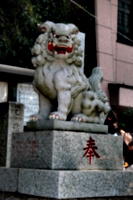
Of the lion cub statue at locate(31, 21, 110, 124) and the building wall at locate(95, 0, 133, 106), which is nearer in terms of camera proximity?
the lion cub statue at locate(31, 21, 110, 124)

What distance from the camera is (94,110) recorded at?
534cm

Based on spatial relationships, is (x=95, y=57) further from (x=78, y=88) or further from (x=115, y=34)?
(x=78, y=88)

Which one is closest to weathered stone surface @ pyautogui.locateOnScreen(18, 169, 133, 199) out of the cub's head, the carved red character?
the carved red character

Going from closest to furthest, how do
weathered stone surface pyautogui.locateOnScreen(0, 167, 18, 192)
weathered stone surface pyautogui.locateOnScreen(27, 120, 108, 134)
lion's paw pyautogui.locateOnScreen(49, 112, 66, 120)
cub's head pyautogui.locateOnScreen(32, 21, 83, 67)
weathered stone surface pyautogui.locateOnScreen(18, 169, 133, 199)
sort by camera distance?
weathered stone surface pyautogui.locateOnScreen(18, 169, 133, 199) → weathered stone surface pyautogui.locateOnScreen(27, 120, 108, 134) → lion's paw pyautogui.locateOnScreen(49, 112, 66, 120) → weathered stone surface pyautogui.locateOnScreen(0, 167, 18, 192) → cub's head pyautogui.locateOnScreen(32, 21, 83, 67)

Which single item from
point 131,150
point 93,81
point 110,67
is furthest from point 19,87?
point 93,81

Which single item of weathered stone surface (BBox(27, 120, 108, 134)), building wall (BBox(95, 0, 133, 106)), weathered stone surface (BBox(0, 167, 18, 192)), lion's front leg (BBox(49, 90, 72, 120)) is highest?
building wall (BBox(95, 0, 133, 106))

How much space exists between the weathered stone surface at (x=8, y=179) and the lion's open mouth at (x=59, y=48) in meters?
1.67

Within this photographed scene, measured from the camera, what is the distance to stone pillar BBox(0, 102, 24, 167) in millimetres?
8416

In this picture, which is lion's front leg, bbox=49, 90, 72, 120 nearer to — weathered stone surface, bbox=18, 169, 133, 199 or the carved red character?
the carved red character

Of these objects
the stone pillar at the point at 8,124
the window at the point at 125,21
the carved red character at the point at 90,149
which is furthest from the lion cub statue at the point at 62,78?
the window at the point at 125,21

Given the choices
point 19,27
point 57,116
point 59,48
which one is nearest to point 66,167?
point 57,116

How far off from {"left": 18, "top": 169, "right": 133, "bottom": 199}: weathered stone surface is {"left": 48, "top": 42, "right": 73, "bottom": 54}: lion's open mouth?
1622 mm

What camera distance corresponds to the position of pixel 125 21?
46.4 ft

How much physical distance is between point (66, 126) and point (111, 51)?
29.5 ft
